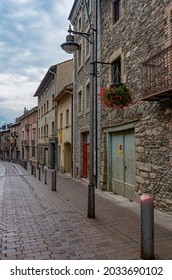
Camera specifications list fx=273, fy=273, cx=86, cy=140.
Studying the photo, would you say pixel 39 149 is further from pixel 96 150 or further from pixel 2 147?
pixel 2 147

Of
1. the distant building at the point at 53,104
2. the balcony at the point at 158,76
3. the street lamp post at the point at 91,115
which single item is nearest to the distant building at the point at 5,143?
the distant building at the point at 53,104

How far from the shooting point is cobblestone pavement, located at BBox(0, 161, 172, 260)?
4.25m

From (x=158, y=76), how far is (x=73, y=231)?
406 centimetres

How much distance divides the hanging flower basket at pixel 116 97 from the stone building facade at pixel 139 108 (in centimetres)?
35

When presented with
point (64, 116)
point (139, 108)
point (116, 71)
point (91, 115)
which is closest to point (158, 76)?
point (139, 108)

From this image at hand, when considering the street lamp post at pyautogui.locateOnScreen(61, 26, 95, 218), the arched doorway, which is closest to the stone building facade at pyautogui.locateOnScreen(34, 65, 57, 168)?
the arched doorway

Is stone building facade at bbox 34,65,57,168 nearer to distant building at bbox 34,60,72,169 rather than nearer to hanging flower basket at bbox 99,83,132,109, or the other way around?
distant building at bbox 34,60,72,169

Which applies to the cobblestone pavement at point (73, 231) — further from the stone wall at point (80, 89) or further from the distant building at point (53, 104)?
the distant building at point (53, 104)

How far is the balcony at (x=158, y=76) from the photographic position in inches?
241

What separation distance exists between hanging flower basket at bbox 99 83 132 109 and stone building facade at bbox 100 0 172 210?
0.35 meters

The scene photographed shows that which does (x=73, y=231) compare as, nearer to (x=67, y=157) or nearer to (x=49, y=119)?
(x=67, y=157)

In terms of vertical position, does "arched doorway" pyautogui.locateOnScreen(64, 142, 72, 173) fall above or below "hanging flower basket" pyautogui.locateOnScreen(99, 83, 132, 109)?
below
